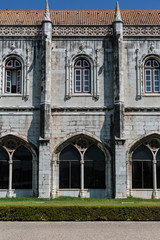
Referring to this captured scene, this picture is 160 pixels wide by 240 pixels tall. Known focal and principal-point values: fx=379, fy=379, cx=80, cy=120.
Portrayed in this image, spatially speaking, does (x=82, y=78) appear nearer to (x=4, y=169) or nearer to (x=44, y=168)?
(x=44, y=168)

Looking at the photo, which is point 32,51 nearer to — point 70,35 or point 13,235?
point 70,35

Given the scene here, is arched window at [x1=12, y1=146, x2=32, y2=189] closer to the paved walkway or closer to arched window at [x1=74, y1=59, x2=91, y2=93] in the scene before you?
arched window at [x1=74, y1=59, x2=91, y2=93]

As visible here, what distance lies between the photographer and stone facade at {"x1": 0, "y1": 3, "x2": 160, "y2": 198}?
2227 centimetres

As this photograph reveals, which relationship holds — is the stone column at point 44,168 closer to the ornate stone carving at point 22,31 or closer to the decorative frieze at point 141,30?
the ornate stone carving at point 22,31

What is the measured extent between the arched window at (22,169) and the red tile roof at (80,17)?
8154mm

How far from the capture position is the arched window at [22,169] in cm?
2255

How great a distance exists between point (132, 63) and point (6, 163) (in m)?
9.79

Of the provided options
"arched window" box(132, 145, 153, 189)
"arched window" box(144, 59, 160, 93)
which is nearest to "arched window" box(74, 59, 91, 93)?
"arched window" box(144, 59, 160, 93)

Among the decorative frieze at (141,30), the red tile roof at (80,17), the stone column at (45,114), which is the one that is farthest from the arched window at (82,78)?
the decorative frieze at (141,30)

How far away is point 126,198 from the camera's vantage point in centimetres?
2145

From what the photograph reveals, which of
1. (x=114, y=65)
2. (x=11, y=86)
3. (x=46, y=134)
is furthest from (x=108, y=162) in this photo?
(x=11, y=86)


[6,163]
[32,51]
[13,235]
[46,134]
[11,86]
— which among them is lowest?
[13,235]

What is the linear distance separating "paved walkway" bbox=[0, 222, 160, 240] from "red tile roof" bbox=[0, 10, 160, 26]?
575 inches

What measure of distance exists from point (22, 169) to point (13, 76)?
5.79 m
